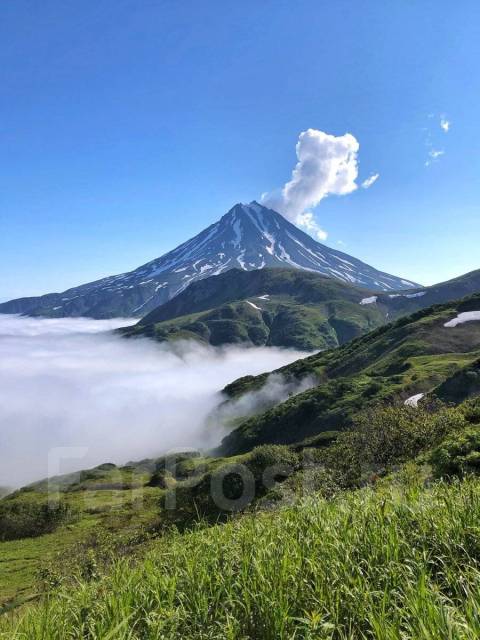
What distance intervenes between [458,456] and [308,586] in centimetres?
1768

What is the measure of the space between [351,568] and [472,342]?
15822cm

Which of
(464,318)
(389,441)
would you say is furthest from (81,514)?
(464,318)

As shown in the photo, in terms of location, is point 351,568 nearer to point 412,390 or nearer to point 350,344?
point 412,390

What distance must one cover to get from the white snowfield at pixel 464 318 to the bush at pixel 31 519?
13769 cm

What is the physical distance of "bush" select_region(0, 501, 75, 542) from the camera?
101 m

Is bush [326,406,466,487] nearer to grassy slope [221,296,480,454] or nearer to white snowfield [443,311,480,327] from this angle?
grassy slope [221,296,480,454]

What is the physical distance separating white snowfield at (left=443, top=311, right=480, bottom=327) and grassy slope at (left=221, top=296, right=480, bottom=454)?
246cm

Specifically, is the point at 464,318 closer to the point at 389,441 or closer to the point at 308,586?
the point at 389,441

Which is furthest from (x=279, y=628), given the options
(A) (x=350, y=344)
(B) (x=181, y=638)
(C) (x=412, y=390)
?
(A) (x=350, y=344)

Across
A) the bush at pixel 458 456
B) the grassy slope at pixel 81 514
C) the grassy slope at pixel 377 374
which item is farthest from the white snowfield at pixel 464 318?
the bush at pixel 458 456

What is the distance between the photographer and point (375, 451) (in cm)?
4250

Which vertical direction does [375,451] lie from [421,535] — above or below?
below

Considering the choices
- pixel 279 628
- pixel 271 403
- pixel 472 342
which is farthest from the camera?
pixel 271 403

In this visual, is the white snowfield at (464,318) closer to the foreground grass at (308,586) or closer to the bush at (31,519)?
the bush at (31,519)
